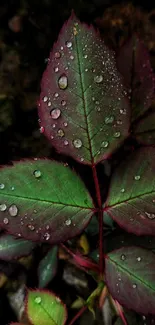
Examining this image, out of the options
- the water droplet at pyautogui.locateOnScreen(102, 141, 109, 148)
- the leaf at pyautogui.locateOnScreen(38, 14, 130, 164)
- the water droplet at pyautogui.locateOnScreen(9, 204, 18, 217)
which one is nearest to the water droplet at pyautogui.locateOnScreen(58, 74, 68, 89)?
the leaf at pyautogui.locateOnScreen(38, 14, 130, 164)

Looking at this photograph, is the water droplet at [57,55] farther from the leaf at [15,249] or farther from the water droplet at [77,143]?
the leaf at [15,249]

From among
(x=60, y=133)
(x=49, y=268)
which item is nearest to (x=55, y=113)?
(x=60, y=133)

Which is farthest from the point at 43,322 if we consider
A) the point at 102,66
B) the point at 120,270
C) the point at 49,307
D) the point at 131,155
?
the point at 102,66

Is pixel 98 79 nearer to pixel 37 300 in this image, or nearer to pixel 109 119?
pixel 109 119

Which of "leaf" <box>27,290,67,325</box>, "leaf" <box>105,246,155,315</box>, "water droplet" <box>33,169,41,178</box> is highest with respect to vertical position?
"water droplet" <box>33,169,41,178</box>

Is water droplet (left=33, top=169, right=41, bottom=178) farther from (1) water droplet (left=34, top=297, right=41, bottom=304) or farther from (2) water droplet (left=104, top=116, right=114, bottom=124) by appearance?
(1) water droplet (left=34, top=297, right=41, bottom=304)
